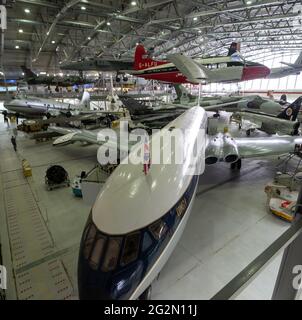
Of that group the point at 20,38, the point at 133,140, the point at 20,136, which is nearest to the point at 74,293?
the point at 133,140

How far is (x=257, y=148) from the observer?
8977 millimetres

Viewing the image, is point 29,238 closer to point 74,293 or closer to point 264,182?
point 74,293

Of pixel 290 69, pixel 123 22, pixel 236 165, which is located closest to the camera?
pixel 236 165

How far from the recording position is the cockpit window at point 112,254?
295cm

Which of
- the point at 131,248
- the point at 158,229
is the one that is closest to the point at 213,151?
the point at 158,229

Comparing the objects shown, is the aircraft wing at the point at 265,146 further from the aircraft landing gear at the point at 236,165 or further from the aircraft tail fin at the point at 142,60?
the aircraft tail fin at the point at 142,60

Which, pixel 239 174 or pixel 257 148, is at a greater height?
pixel 257 148

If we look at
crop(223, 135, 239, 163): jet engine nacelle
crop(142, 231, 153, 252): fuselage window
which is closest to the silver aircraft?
crop(223, 135, 239, 163): jet engine nacelle

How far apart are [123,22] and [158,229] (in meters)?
26.2

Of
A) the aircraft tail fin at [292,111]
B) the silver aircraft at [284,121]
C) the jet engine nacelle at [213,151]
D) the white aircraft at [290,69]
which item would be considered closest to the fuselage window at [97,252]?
the jet engine nacelle at [213,151]

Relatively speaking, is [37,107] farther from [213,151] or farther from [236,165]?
[236,165]

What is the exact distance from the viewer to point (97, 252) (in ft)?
10.2
